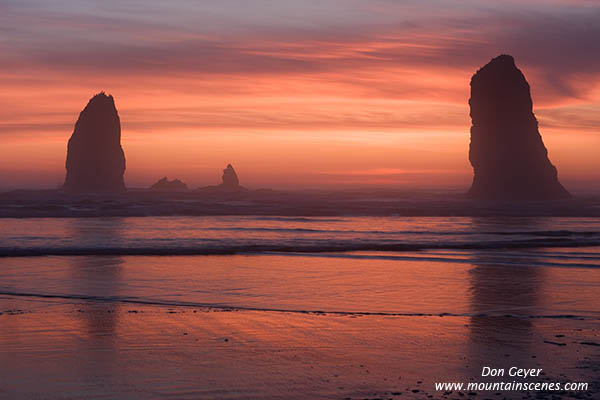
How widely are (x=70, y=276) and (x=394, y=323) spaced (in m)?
9.25

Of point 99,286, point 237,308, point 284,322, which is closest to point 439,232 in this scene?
point 99,286

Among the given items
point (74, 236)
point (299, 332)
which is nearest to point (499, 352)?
point (299, 332)

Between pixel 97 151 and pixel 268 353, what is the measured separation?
14075 cm

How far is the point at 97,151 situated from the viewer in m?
141

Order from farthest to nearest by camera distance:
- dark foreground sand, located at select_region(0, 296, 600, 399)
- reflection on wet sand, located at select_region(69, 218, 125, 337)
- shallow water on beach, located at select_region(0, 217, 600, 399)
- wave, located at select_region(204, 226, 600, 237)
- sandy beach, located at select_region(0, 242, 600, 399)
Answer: wave, located at select_region(204, 226, 600, 237) → reflection on wet sand, located at select_region(69, 218, 125, 337) → shallow water on beach, located at select_region(0, 217, 600, 399) → sandy beach, located at select_region(0, 242, 600, 399) → dark foreground sand, located at select_region(0, 296, 600, 399)

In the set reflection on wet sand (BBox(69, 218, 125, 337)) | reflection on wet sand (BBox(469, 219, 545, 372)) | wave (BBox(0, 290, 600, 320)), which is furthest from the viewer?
wave (BBox(0, 290, 600, 320))

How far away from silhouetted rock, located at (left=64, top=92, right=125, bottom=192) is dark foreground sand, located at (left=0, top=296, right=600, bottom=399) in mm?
130452

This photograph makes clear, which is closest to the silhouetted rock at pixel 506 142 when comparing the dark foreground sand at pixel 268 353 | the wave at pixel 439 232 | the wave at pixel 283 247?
the wave at pixel 439 232

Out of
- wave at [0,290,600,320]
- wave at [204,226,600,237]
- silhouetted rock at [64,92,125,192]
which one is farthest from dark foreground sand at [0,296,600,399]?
silhouetted rock at [64,92,125,192]

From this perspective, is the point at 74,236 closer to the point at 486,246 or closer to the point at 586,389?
the point at 486,246

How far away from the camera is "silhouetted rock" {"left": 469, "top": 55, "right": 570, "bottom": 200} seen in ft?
316

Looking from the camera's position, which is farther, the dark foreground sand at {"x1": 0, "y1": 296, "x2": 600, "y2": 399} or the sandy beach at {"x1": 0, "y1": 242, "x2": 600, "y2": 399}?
the sandy beach at {"x1": 0, "y1": 242, "x2": 600, "y2": 399}

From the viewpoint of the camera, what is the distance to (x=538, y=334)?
31.4ft

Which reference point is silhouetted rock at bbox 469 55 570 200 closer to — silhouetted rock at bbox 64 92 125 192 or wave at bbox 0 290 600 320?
silhouetted rock at bbox 64 92 125 192
